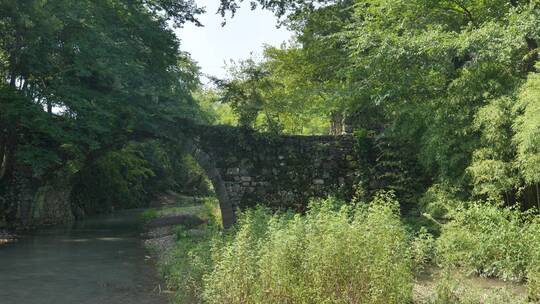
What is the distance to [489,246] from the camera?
6926 millimetres

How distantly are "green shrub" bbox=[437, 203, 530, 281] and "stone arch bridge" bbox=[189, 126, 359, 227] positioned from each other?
674 centimetres

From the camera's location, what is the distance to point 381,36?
11.3m

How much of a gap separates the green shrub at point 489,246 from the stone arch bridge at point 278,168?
22.1 ft

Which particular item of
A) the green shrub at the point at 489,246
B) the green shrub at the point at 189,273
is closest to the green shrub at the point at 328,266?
the green shrub at the point at 189,273

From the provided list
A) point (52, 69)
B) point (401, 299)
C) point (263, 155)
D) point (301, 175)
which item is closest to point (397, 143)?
point (301, 175)

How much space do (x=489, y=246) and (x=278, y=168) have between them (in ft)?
26.5

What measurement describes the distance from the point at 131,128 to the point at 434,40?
9.80m

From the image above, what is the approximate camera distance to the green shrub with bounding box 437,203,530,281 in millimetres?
6574

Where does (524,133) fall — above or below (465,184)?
above

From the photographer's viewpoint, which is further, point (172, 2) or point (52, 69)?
point (172, 2)

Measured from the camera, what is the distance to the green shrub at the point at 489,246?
6574mm

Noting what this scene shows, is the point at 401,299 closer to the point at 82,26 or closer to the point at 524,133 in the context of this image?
the point at 524,133

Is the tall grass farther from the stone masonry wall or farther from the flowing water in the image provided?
the stone masonry wall

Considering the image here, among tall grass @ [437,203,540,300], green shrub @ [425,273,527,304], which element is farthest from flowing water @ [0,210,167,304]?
tall grass @ [437,203,540,300]
